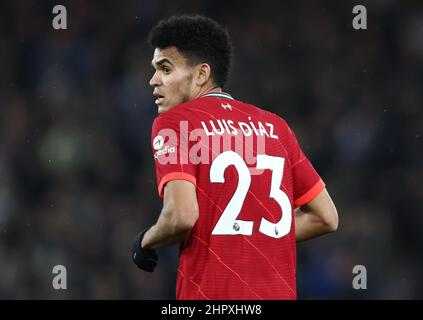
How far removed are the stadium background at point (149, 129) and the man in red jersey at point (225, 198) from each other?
4.79 meters

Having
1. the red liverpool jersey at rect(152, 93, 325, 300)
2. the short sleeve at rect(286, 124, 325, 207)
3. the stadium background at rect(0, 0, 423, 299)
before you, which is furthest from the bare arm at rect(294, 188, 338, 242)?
the stadium background at rect(0, 0, 423, 299)

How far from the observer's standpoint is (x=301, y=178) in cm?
385

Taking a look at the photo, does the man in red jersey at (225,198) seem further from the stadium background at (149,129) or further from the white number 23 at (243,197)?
the stadium background at (149,129)

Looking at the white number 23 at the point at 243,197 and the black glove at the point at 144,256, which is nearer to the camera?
the white number 23 at the point at 243,197

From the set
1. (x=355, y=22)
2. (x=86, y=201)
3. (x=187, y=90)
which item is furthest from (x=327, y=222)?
(x=355, y=22)

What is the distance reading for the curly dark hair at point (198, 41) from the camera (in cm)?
391

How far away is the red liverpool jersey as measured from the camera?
351 centimetres

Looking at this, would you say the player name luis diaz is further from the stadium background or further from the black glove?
the stadium background

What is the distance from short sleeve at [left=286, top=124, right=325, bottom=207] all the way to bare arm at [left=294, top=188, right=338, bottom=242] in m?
0.04

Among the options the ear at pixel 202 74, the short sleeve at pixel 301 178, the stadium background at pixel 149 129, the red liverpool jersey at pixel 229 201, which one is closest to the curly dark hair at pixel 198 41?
the ear at pixel 202 74

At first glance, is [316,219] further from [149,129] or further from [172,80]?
[149,129]

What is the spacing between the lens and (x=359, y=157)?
9227mm
